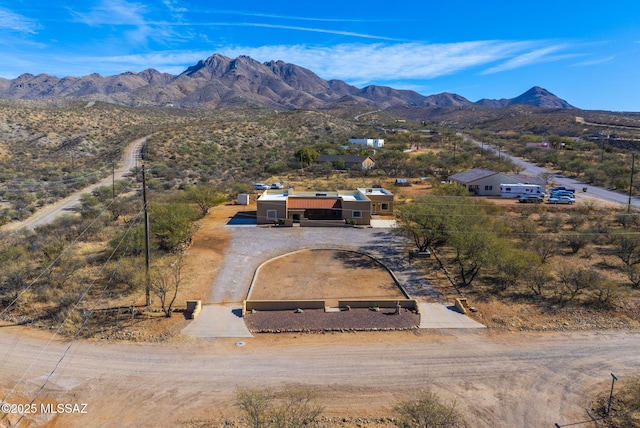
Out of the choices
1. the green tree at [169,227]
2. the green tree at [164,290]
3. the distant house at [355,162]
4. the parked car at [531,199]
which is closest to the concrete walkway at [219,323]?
the green tree at [164,290]

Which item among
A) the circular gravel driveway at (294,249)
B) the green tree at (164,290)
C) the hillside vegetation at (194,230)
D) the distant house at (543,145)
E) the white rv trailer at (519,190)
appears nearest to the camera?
the green tree at (164,290)

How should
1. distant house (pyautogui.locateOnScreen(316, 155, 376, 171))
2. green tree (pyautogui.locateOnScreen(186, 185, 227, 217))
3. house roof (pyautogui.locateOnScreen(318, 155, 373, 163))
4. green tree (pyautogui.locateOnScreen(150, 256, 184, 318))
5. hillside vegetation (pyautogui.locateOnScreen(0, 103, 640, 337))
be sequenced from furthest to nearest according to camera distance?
house roof (pyautogui.locateOnScreen(318, 155, 373, 163)) → distant house (pyautogui.locateOnScreen(316, 155, 376, 171)) → green tree (pyautogui.locateOnScreen(186, 185, 227, 217)) → hillside vegetation (pyautogui.locateOnScreen(0, 103, 640, 337)) → green tree (pyautogui.locateOnScreen(150, 256, 184, 318))

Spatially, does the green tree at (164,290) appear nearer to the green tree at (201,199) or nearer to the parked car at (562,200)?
the green tree at (201,199)

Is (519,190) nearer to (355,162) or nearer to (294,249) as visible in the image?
(355,162)

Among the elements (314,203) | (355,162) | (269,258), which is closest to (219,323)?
Answer: (269,258)

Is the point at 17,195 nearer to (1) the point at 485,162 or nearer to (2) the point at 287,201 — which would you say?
(2) the point at 287,201

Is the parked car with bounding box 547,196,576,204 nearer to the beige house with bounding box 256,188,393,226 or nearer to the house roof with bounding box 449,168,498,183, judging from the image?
the house roof with bounding box 449,168,498,183

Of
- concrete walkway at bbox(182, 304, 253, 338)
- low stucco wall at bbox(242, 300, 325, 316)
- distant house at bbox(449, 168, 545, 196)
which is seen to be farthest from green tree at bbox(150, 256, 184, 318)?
distant house at bbox(449, 168, 545, 196)
